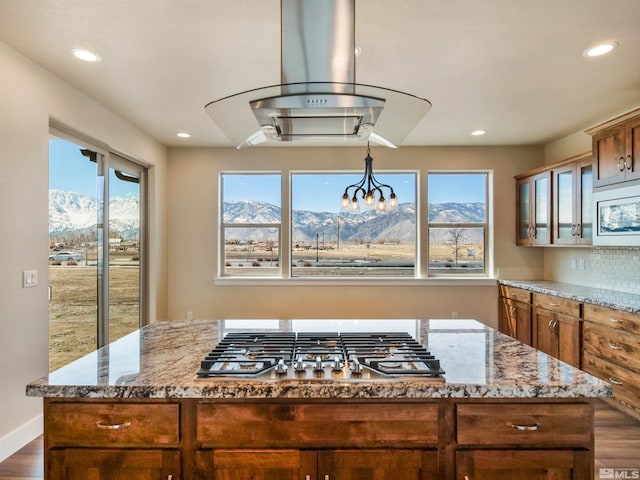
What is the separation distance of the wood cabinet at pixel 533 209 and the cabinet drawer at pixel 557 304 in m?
0.73

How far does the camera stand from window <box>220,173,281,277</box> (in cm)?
519

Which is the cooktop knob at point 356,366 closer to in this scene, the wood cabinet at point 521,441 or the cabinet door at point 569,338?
the wood cabinet at point 521,441

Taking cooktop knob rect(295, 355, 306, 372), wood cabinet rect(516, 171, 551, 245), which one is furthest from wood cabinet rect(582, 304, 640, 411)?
cooktop knob rect(295, 355, 306, 372)

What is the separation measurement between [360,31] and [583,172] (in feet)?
9.30

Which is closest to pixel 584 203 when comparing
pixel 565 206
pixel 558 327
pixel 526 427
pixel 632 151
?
pixel 565 206

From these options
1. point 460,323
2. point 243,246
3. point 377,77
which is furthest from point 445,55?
Result: point 243,246

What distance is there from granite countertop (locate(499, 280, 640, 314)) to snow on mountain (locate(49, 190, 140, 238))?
4382mm

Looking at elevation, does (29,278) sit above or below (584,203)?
below

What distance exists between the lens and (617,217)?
3.19m

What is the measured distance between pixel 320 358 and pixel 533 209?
4144 mm

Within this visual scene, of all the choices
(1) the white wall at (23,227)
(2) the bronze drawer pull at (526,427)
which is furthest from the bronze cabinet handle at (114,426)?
(1) the white wall at (23,227)

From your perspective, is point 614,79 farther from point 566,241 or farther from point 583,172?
point 566,241

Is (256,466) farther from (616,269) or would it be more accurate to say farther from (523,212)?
(523,212)

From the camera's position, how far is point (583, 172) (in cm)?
379
